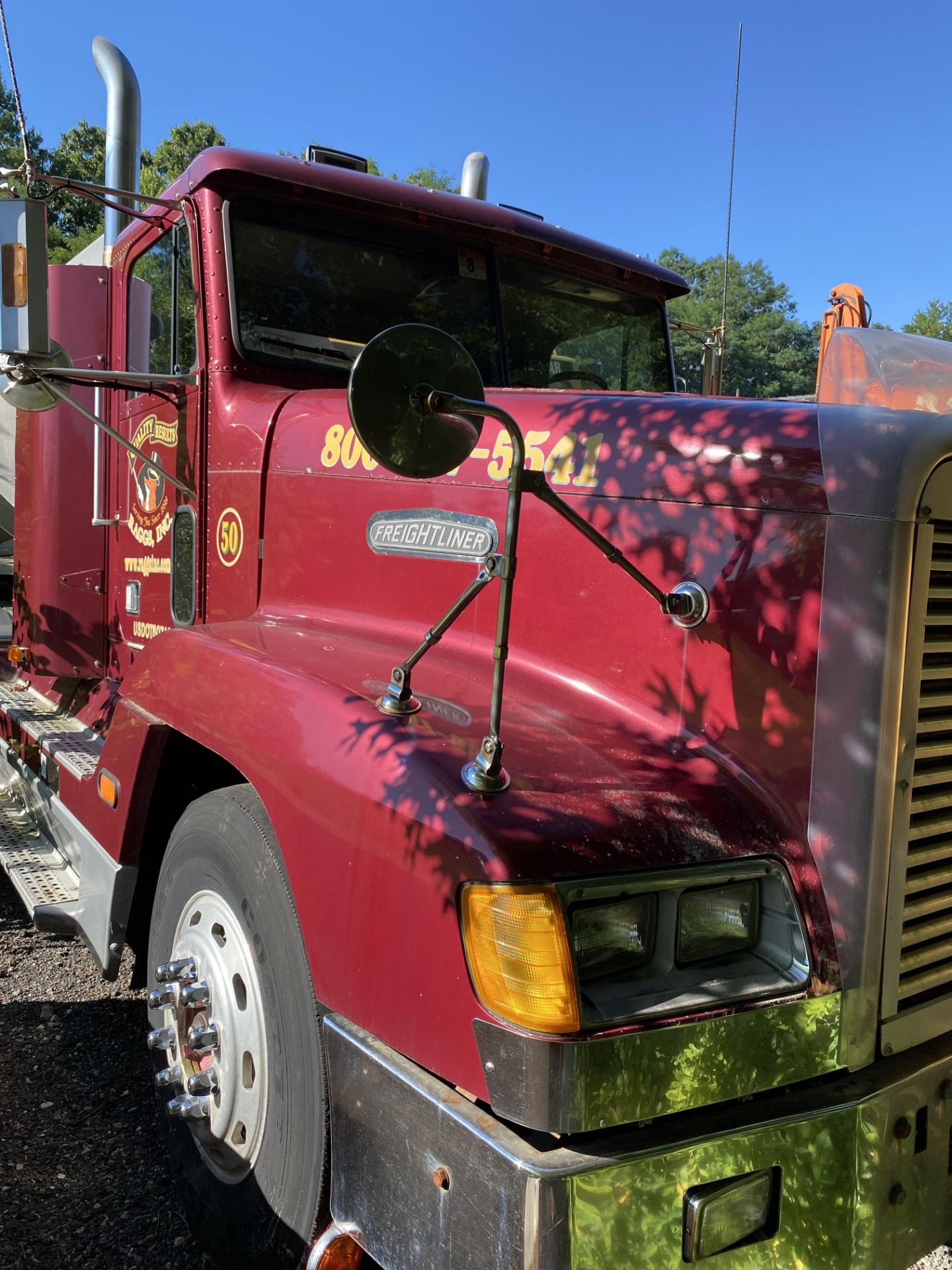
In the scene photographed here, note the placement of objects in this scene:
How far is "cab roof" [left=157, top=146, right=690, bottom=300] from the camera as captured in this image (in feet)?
10.4

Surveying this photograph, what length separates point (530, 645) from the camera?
7.14 feet

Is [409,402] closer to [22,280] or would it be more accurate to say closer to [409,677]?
[409,677]

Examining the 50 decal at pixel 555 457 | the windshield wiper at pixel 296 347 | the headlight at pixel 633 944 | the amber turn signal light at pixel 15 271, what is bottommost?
the headlight at pixel 633 944

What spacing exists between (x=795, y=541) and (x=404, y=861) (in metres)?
0.85

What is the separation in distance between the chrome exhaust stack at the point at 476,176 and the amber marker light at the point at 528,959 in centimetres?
402

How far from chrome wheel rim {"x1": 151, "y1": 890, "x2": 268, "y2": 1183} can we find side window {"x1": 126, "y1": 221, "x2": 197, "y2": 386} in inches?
75.7

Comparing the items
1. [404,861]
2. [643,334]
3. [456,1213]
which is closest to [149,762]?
[404,861]

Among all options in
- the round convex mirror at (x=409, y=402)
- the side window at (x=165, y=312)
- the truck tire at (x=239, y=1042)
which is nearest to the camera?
the round convex mirror at (x=409, y=402)

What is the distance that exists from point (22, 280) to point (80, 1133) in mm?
2396

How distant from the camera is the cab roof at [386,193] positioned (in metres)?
3.17

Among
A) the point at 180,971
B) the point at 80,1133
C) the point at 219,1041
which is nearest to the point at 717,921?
the point at 219,1041

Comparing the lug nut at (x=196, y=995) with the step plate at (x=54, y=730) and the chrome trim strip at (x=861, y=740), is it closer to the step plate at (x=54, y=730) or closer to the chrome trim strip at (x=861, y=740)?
the step plate at (x=54, y=730)

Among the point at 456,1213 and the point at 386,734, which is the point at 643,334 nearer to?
the point at 386,734

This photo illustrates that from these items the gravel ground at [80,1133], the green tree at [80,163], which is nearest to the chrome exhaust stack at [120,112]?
the gravel ground at [80,1133]
